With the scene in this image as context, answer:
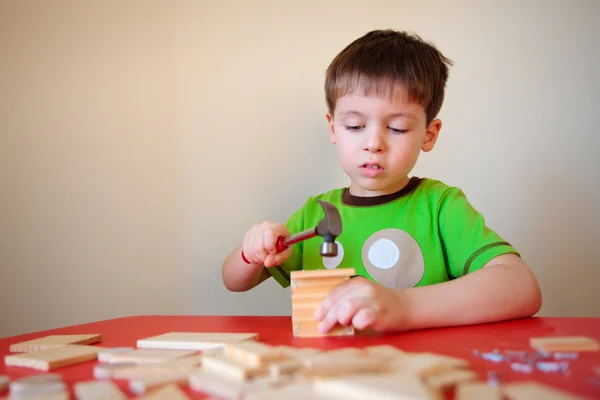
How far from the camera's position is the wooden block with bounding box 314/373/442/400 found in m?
0.44

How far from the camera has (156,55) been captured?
146 centimetres

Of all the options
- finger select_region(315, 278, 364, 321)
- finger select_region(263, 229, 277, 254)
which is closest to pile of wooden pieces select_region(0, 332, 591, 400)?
finger select_region(315, 278, 364, 321)

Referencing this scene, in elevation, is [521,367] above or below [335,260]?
below

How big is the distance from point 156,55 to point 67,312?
0.71m

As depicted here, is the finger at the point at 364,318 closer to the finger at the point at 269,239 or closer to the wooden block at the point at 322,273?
the wooden block at the point at 322,273

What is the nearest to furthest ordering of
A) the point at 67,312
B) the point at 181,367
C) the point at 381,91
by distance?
the point at 181,367 < the point at 381,91 < the point at 67,312

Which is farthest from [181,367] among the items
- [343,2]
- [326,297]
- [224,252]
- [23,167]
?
[343,2]

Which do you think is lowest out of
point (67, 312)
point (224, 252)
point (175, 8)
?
point (67, 312)

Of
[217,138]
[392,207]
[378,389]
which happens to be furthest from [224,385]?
[217,138]

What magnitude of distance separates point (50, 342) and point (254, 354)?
368 mm

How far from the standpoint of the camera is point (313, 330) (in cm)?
83

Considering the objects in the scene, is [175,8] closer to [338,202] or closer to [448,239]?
[338,202]

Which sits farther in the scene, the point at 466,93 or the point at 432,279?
the point at 466,93

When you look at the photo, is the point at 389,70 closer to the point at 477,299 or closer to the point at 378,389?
the point at 477,299
